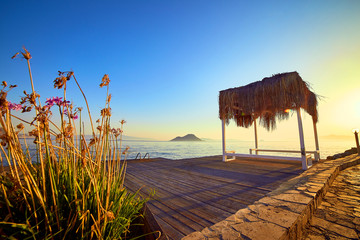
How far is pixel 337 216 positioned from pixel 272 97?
161 inches

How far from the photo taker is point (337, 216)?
188 centimetres

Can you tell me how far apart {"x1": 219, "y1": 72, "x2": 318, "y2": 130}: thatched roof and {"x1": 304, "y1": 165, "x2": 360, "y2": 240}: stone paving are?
2824 mm

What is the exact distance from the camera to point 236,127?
8.51 meters

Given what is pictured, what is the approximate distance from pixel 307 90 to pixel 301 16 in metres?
4.00

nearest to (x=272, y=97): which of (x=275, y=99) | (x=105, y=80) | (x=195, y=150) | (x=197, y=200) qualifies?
(x=275, y=99)

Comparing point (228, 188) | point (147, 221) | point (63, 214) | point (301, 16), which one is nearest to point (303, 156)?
point (228, 188)

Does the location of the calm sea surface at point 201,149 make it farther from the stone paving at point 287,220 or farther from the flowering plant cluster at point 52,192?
the stone paving at point 287,220

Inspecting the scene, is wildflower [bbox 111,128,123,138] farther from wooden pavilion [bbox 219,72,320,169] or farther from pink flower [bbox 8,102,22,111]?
wooden pavilion [bbox 219,72,320,169]

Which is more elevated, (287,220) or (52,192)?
(52,192)

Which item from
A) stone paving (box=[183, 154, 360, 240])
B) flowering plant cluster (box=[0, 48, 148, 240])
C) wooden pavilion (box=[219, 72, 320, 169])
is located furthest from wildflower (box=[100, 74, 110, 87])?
wooden pavilion (box=[219, 72, 320, 169])

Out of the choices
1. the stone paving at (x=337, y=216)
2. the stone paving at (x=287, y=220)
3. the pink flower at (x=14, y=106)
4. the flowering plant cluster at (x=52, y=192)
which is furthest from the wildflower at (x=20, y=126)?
the stone paving at (x=337, y=216)

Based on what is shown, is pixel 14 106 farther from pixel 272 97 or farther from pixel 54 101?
pixel 272 97

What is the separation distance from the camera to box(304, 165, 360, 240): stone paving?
1541mm

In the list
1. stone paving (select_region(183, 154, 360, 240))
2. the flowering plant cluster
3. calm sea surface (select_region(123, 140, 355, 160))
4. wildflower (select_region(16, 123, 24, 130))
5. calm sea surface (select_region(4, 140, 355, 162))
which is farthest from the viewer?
calm sea surface (select_region(123, 140, 355, 160))
